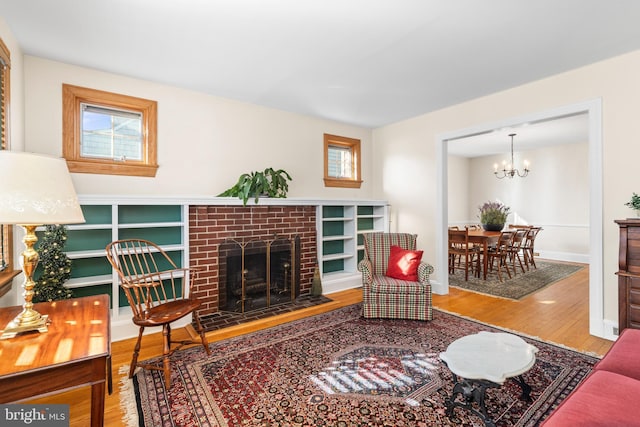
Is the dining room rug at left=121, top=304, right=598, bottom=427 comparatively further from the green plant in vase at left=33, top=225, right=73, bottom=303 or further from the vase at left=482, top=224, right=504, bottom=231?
the vase at left=482, top=224, right=504, bottom=231

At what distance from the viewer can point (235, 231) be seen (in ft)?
12.3

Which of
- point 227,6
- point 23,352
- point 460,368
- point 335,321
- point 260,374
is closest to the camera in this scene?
point 23,352

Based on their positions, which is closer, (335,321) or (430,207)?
(335,321)

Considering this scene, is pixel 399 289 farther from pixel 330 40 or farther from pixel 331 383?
pixel 330 40

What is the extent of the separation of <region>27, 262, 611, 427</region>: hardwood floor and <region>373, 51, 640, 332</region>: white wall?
19.2 inches

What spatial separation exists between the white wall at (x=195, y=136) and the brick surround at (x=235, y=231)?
42 centimetres

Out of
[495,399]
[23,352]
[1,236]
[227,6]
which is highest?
[227,6]

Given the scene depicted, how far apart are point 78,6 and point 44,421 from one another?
2.56m

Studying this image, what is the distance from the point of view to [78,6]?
7.09ft

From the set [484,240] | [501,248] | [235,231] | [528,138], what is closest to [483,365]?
[235,231]

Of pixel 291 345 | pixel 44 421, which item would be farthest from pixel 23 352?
pixel 291 345

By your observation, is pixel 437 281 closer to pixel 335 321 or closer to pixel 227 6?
pixel 335 321

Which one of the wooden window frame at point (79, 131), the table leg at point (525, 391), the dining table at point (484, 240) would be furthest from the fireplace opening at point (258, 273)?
the dining table at point (484, 240)
